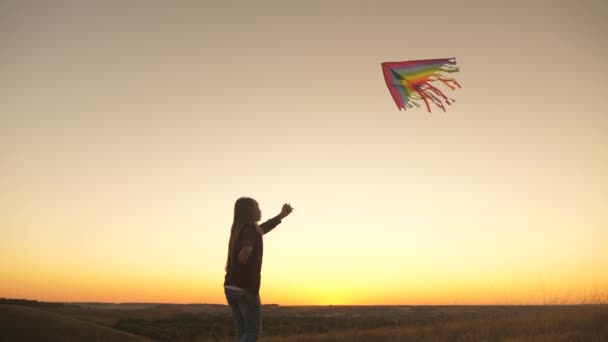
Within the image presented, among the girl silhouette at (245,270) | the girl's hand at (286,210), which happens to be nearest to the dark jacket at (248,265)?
the girl silhouette at (245,270)

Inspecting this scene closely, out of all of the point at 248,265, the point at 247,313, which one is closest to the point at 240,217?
the point at 248,265

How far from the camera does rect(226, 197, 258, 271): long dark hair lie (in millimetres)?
5590

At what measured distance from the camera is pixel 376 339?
1183 centimetres

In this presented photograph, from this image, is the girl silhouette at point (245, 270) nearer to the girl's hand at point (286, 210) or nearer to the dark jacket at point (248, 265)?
the dark jacket at point (248, 265)

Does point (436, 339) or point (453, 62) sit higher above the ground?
point (453, 62)

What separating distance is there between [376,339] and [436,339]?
166 centimetres

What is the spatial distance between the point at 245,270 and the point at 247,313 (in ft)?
1.46

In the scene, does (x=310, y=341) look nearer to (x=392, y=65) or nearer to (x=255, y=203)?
(x=392, y=65)

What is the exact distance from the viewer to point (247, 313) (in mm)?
5344

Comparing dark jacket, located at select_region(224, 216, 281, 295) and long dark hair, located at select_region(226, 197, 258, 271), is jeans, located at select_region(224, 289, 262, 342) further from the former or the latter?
long dark hair, located at select_region(226, 197, 258, 271)

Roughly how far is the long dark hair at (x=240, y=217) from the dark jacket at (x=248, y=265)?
0.16 feet

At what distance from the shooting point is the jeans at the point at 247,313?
531 centimetres

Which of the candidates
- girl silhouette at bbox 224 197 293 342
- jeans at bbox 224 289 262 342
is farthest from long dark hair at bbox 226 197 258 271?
jeans at bbox 224 289 262 342

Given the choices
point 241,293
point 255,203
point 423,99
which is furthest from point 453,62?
point 241,293
